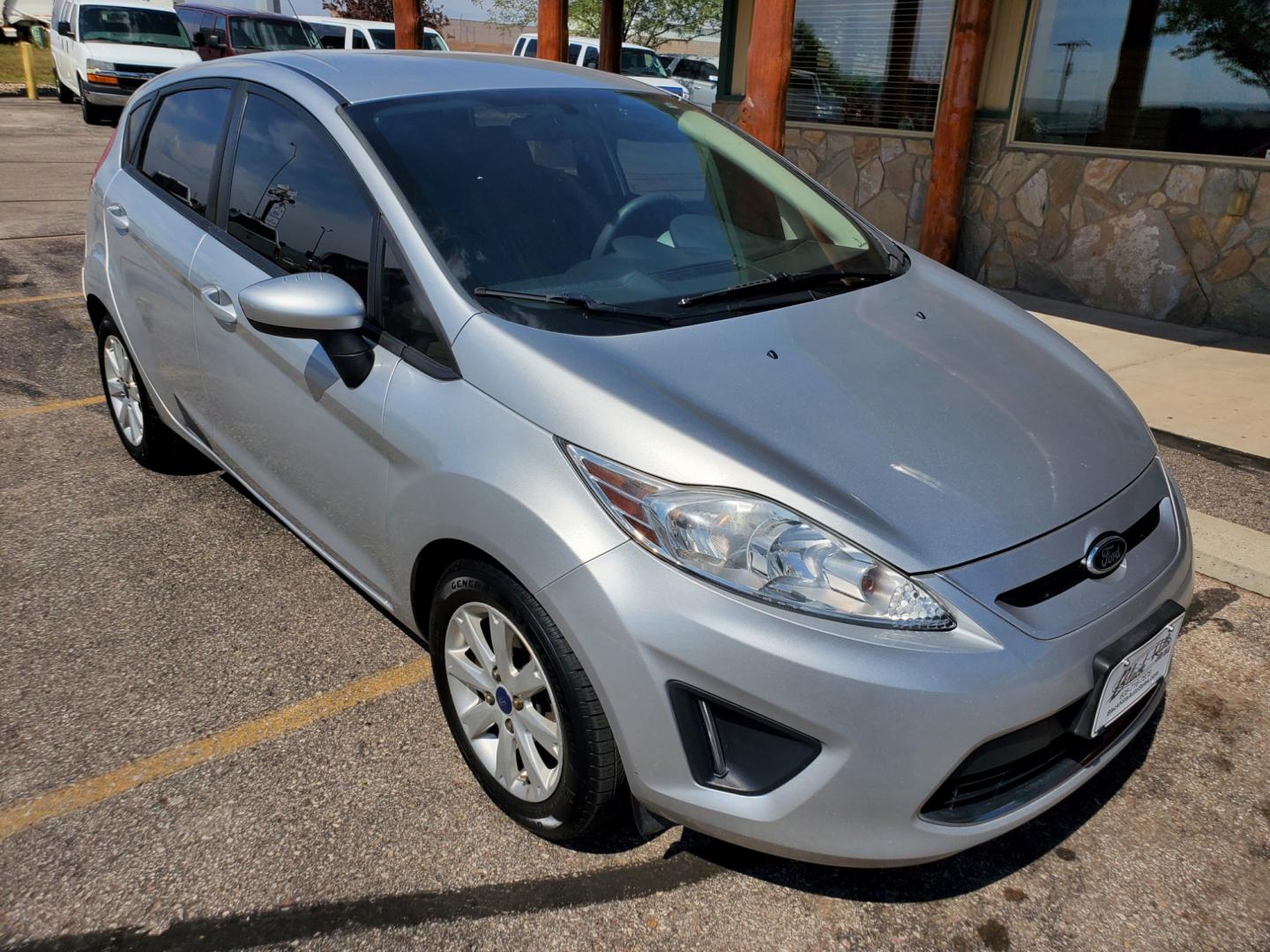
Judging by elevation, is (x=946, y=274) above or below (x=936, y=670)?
above

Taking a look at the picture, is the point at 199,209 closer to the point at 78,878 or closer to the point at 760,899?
the point at 78,878

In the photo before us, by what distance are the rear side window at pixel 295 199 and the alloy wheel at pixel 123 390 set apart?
1288 millimetres

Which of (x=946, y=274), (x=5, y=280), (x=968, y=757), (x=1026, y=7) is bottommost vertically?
(x=5, y=280)

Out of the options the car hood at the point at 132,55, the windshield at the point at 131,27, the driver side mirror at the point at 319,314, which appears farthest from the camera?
the windshield at the point at 131,27

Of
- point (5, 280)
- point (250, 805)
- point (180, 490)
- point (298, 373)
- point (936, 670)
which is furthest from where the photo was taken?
point (5, 280)

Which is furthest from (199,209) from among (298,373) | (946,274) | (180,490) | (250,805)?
(946,274)

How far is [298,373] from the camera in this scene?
2789 millimetres

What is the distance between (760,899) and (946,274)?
6.70 ft

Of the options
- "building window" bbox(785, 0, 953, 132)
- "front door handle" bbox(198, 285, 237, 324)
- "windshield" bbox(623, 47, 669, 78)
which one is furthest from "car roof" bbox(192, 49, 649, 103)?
"windshield" bbox(623, 47, 669, 78)

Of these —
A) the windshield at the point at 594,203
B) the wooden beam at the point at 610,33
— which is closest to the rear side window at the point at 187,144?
the windshield at the point at 594,203

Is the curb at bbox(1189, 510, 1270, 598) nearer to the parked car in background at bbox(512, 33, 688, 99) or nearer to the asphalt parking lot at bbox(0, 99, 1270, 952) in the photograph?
the asphalt parking lot at bbox(0, 99, 1270, 952)

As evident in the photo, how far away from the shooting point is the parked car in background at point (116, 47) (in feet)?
55.2

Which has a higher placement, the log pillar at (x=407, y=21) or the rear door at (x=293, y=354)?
the log pillar at (x=407, y=21)

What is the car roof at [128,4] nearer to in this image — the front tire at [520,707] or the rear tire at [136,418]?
the rear tire at [136,418]
